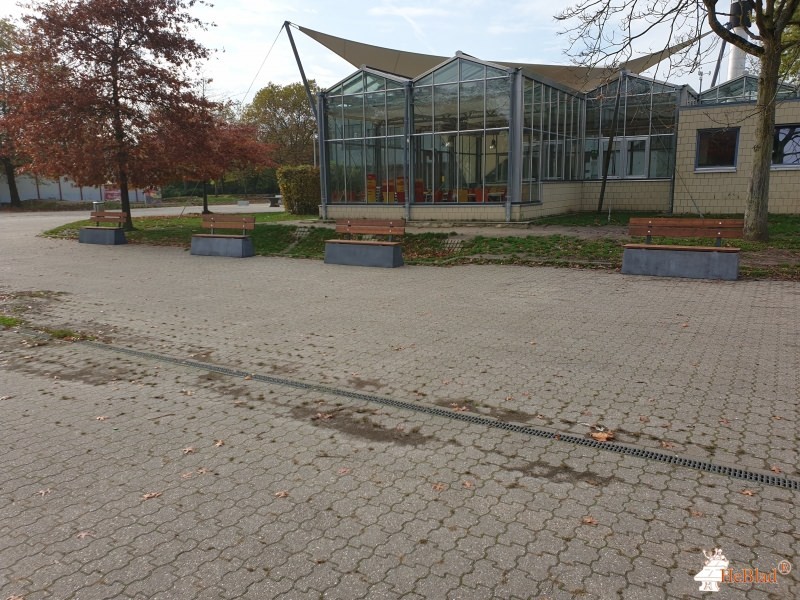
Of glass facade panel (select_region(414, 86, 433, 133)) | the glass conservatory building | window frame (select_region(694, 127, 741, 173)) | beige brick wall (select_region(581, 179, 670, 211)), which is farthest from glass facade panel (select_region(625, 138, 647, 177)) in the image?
glass facade panel (select_region(414, 86, 433, 133))

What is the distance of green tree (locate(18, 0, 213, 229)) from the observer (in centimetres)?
1752

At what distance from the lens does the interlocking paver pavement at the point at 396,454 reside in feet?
9.05

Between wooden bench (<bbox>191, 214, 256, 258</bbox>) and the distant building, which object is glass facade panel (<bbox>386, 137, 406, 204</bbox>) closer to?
the distant building

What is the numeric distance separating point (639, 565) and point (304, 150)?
1778 inches

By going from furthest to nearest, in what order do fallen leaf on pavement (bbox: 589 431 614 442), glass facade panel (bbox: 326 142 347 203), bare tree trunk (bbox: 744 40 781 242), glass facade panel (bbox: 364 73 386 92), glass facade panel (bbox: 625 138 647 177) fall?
glass facade panel (bbox: 625 138 647 177), glass facade panel (bbox: 326 142 347 203), glass facade panel (bbox: 364 73 386 92), bare tree trunk (bbox: 744 40 781 242), fallen leaf on pavement (bbox: 589 431 614 442)

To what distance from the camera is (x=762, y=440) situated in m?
3.97

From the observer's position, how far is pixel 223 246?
15188 millimetres

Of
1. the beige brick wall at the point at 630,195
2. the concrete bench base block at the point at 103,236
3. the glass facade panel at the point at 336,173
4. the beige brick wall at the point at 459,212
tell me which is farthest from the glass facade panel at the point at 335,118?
the beige brick wall at the point at 630,195

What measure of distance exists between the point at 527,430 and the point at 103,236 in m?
18.3

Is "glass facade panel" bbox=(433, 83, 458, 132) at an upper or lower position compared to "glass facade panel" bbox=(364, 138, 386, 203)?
upper

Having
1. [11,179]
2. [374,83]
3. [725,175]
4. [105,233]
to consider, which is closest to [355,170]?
[374,83]

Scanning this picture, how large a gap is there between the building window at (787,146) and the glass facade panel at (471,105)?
986 centimetres

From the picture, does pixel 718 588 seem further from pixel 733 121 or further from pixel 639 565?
pixel 733 121

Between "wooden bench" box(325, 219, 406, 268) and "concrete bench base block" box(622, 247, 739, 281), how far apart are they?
4667 millimetres
